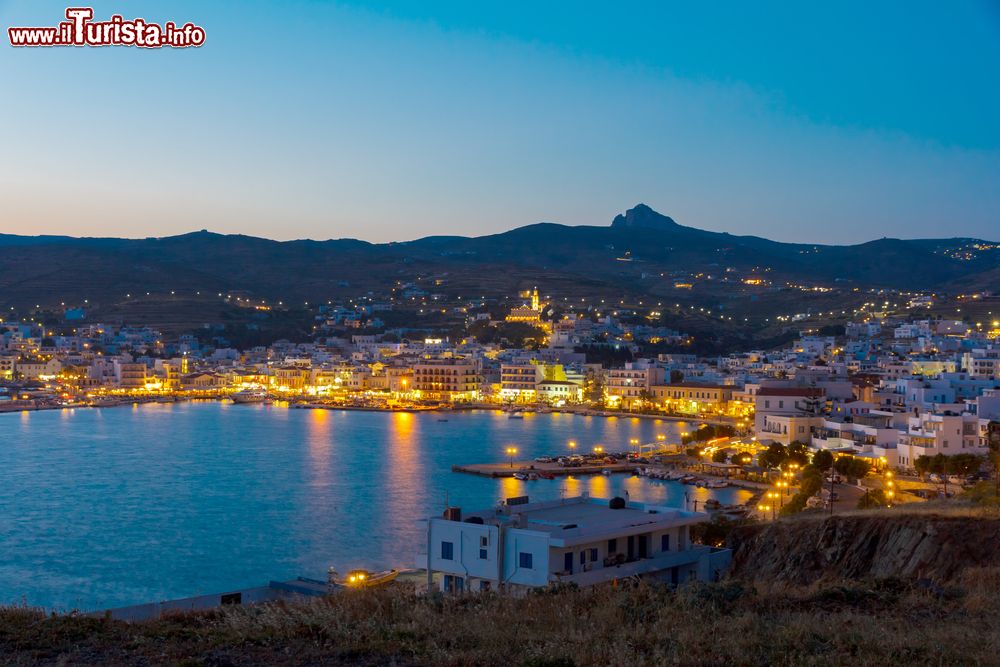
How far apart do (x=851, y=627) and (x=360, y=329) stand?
138 ft

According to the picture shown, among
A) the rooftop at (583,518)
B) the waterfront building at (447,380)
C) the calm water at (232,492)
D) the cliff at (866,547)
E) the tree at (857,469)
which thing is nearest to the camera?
the rooftop at (583,518)

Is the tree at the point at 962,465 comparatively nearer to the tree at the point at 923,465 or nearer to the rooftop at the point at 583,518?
the tree at the point at 923,465

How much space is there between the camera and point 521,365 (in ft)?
99.8

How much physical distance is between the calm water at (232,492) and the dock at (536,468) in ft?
0.96

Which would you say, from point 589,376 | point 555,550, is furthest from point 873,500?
point 589,376

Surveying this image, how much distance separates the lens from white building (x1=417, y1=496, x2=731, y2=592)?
5.61 m

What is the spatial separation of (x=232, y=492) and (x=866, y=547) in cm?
915

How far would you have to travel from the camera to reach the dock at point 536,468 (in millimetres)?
15773

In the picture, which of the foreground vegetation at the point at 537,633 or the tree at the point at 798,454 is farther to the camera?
the tree at the point at 798,454

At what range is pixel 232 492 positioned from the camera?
45.6ft

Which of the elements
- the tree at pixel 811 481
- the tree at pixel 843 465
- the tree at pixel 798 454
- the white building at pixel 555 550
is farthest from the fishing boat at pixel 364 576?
the tree at pixel 798 454

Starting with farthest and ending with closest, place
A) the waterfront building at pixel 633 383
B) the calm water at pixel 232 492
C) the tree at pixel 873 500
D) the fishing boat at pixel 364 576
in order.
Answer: the waterfront building at pixel 633 383 < the tree at pixel 873 500 < the calm water at pixel 232 492 < the fishing boat at pixel 364 576

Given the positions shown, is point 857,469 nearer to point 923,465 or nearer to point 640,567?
point 923,465

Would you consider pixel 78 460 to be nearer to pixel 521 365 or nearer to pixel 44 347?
pixel 521 365
